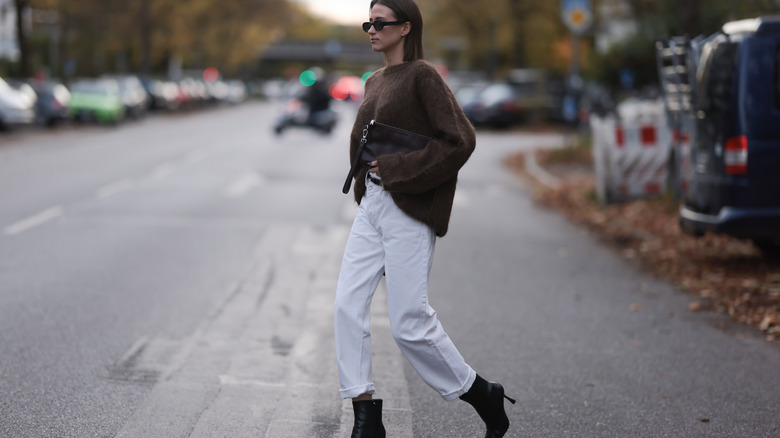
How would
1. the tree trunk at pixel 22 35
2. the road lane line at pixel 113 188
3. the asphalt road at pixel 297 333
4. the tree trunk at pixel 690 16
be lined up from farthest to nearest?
the tree trunk at pixel 22 35
the road lane line at pixel 113 188
the tree trunk at pixel 690 16
the asphalt road at pixel 297 333

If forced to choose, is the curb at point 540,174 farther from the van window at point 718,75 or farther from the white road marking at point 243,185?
the van window at point 718,75

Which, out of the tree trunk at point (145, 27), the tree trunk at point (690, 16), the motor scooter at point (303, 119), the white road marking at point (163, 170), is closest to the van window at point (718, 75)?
the tree trunk at point (690, 16)

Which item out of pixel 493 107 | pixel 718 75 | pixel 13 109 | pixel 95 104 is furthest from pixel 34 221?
pixel 95 104

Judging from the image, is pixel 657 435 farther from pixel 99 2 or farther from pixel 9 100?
pixel 99 2

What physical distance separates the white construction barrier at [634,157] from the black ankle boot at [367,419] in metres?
9.26

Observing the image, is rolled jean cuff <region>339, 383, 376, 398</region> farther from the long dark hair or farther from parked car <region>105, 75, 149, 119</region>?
parked car <region>105, 75, 149, 119</region>

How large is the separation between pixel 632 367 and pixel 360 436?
2260 millimetres

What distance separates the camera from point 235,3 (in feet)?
234

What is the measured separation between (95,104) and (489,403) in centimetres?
3443

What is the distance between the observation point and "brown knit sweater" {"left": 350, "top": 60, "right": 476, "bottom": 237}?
13.0ft

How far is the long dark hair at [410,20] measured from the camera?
4078 millimetres

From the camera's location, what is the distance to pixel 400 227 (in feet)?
13.3

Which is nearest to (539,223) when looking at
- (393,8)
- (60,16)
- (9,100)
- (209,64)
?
(393,8)

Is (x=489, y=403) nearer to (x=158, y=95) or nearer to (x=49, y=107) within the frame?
(x=49, y=107)
